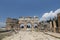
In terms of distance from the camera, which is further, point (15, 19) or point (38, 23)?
Result: point (15, 19)

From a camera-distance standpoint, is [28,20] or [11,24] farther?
[11,24]

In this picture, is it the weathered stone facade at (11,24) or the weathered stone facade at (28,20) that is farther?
the weathered stone facade at (11,24)

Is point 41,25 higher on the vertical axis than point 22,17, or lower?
lower

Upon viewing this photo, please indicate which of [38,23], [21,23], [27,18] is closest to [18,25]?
[21,23]

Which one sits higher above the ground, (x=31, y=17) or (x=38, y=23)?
(x=31, y=17)

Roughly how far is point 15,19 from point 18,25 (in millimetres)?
4103

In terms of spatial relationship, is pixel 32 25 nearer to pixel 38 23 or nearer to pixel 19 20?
pixel 38 23

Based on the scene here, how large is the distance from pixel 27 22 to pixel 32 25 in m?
2.70

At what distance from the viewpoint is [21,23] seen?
148 feet

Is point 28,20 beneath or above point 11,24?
above

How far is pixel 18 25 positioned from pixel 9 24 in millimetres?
4094

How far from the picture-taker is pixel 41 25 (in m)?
44.6

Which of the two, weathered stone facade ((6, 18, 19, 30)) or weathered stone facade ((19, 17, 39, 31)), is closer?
weathered stone facade ((19, 17, 39, 31))

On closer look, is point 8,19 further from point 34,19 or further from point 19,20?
point 34,19
